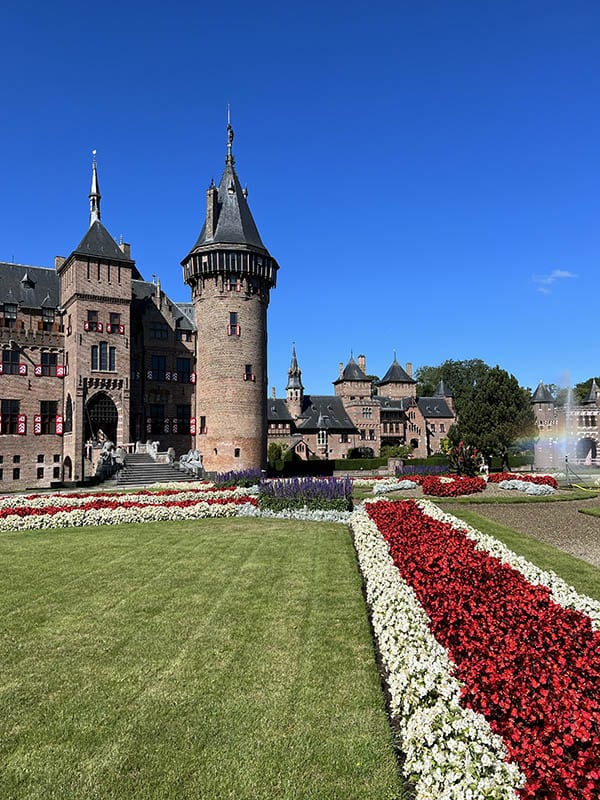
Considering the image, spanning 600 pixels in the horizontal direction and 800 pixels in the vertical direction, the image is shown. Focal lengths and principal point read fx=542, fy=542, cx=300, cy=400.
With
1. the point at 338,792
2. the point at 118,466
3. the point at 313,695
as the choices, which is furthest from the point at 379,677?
the point at 118,466

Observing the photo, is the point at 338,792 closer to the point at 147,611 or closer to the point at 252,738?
the point at 252,738

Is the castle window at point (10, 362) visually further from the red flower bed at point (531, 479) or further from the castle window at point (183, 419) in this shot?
the red flower bed at point (531, 479)

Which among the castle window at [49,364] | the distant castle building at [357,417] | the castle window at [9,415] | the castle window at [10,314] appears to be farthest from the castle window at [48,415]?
the distant castle building at [357,417]

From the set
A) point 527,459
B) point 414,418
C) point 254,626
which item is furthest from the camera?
point 414,418

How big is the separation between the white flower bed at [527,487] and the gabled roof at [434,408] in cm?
5199

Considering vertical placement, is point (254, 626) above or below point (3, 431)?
below

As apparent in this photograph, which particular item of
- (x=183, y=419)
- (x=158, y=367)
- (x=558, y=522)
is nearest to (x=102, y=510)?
(x=558, y=522)

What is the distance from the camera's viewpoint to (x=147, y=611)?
345 inches

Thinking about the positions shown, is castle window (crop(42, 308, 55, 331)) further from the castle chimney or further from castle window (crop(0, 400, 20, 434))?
the castle chimney

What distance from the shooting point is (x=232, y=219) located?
40.9 metres

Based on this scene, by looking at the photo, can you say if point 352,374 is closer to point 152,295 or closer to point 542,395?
point 542,395

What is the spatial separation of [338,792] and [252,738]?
1085 millimetres

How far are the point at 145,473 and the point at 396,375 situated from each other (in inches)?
2043

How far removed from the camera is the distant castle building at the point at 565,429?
68.7 meters
